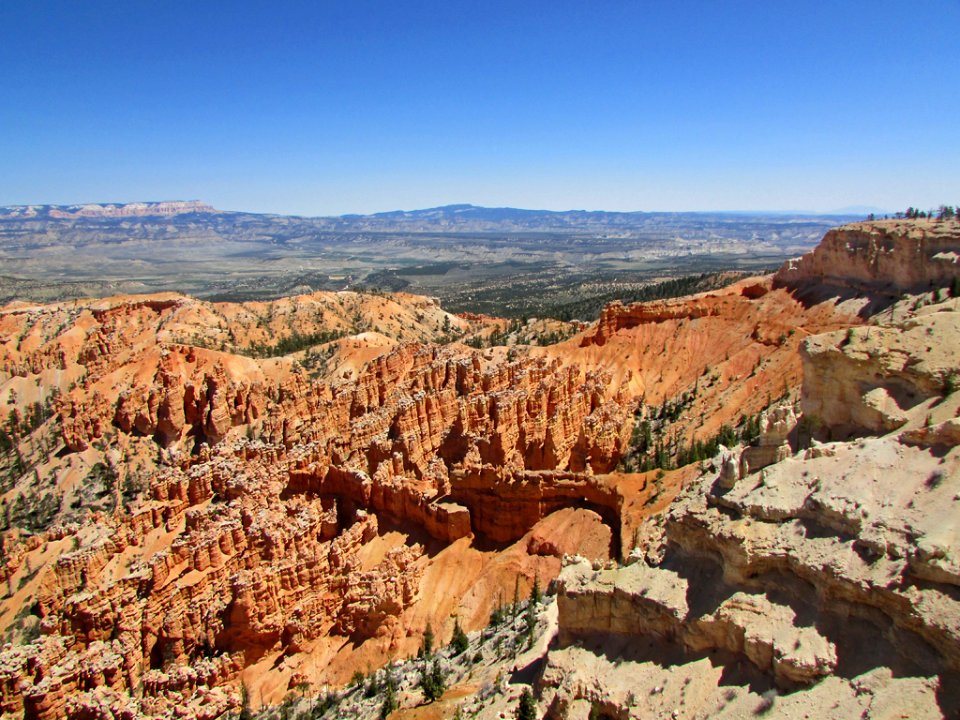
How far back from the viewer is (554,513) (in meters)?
27.5

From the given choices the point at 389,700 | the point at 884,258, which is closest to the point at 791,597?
the point at 389,700

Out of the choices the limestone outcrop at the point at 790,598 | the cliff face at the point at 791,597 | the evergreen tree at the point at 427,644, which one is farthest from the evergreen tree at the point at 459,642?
the limestone outcrop at the point at 790,598

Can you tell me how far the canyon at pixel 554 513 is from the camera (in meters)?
13.0

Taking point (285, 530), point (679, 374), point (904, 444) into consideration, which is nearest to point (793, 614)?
point (904, 444)

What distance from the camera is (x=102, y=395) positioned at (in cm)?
5600

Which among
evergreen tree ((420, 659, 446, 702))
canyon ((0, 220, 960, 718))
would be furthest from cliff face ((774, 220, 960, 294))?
evergreen tree ((420, 659, 446, 702))

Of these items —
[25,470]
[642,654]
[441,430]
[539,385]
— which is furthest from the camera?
[25,470]

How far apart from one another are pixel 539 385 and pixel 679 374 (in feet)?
53.7

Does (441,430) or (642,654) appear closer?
(642,654)

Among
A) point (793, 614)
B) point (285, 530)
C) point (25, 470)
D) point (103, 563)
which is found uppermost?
point (793, 614)

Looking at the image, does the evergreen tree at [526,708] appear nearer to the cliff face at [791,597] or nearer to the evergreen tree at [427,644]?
the cliff face at [791,597]

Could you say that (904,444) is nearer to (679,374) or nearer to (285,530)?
(285,530)

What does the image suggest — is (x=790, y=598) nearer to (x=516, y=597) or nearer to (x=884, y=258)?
(x=516, y=597)

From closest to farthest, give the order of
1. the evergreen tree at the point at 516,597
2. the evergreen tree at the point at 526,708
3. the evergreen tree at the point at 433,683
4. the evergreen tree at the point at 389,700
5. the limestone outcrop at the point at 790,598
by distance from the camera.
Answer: the limestone outcrop at the point at 790,598 < the evergreen tree at the point at 526,708 < the evergreen tree at the point at 433,683 < the evergreen tree at the point at 389,700 < the evergreen tree at the point at 516,597
